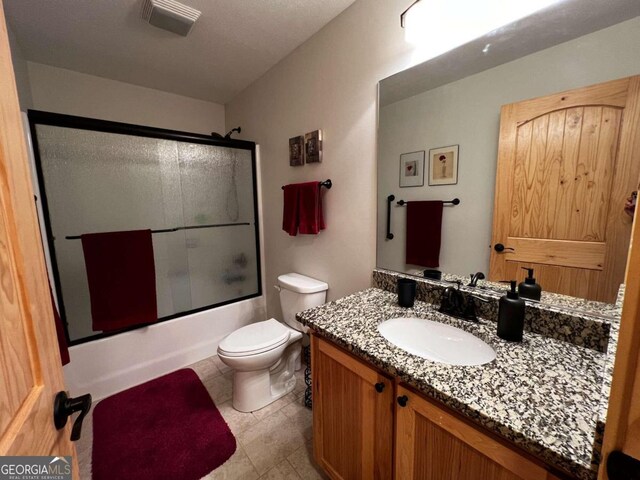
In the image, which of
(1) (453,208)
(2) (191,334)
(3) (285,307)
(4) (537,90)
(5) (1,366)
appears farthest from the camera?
(2) (191,334)

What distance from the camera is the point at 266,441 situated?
1.46 m

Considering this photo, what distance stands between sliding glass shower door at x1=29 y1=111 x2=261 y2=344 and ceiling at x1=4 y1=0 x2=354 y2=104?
536mm

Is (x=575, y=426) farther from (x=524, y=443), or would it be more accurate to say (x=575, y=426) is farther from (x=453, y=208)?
(x=453, y=208)

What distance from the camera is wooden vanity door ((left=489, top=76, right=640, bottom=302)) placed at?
825 mm

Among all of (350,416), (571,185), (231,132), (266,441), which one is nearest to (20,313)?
(350,416)

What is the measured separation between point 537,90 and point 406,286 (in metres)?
0.90

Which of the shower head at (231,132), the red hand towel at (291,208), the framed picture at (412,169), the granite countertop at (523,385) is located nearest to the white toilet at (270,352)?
the red hand towel at (291,208)

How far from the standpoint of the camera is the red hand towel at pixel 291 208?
191 cm

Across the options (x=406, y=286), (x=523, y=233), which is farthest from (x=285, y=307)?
(x=523, y=233)

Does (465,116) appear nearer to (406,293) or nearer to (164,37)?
(406,293)

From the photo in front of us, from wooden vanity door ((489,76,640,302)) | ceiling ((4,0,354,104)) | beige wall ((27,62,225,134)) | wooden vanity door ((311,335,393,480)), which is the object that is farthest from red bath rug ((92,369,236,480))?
ceiling ((4,0,354,104))

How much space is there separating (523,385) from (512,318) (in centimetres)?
28

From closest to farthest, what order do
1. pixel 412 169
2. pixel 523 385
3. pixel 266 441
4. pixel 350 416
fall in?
pixel 523 385, pixel 350 416, pixel 412 169, pixel 266 441

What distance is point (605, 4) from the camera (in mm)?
841
